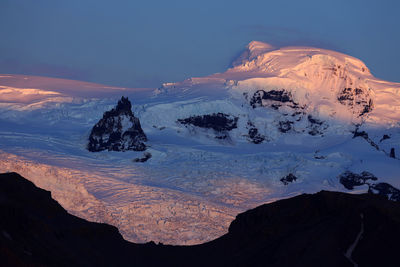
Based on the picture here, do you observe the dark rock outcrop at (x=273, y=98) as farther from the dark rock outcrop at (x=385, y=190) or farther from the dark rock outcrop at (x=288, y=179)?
the dark rock outcrop at (x=385, y=190)

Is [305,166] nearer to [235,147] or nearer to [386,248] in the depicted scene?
[235,147]

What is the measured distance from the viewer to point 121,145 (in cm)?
14675

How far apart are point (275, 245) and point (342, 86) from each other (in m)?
155

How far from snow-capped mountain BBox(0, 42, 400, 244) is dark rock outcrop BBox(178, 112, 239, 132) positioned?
0.25 m

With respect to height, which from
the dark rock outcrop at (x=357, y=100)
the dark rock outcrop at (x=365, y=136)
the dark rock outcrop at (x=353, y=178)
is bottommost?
the dark rock outcrop at (x=353, y=178)

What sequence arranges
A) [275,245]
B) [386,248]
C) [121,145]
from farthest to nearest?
[121,145], [275,245], [386,248]

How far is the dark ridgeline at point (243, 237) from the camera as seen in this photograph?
104 feet

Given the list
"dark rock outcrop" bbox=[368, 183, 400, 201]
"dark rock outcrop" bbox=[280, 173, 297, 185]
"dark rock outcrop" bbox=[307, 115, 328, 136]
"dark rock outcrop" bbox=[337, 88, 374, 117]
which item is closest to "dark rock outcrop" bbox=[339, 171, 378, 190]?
"dark rock outcrop" bbox=[368, 183, 400, 201]

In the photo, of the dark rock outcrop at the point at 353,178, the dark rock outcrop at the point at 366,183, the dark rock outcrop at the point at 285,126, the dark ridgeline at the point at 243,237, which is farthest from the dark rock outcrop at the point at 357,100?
the dark ridgeline at the point at 243,237

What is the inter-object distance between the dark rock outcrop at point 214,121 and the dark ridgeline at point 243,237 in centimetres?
12268

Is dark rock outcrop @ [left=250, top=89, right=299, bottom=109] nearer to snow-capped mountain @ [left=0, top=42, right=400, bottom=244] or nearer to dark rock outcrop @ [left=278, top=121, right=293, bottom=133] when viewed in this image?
snow-capped mountain @ [left=0, top=42, right=400, bottom=244]

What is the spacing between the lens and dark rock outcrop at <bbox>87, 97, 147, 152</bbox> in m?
144

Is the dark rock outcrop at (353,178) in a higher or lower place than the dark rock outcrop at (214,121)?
lower

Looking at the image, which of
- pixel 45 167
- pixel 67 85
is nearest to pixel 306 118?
pixel 67 85
